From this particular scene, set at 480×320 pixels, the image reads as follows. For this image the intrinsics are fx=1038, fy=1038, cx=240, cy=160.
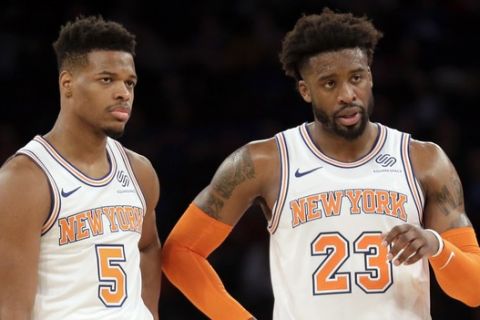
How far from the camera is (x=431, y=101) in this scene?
8766 mm

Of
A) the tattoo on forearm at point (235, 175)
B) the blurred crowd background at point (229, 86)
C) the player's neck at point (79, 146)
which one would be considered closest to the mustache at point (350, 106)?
the tattoo on forearm at point (235, 175)

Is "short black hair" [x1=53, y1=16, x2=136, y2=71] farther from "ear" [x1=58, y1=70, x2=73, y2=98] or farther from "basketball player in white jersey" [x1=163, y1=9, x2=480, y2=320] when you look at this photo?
"basketball player in white jersey" [x1=163, y1=9, x2=480, y2=320]

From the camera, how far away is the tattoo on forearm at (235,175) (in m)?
4.54

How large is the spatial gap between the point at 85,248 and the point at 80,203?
0.58 feet

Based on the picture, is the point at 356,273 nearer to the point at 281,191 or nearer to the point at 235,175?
the point at 281,191

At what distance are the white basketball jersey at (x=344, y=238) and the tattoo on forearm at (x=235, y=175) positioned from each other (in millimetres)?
154

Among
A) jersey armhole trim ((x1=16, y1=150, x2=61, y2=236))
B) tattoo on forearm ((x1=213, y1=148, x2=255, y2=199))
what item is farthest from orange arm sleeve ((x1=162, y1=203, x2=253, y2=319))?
jersey armhole trim ((x1=16, y1=150, x2=61, y2=236))

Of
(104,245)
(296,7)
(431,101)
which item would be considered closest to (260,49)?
(296,7)

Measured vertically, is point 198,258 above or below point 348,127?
below

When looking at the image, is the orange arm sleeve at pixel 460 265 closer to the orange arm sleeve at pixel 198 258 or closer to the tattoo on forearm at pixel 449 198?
the tattoo on forearm at pixel 449 198

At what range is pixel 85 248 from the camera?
160 inches

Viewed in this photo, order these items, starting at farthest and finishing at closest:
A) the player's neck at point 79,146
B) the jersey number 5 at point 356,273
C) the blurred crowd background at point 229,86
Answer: the blurred crowd background at point 229,86, the jersey number 5 at point 356,273, the player's neck at point 79,146

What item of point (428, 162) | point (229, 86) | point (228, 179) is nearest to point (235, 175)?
point (228, 179)

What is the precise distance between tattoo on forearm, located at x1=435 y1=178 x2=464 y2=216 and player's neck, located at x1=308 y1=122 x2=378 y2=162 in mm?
368
